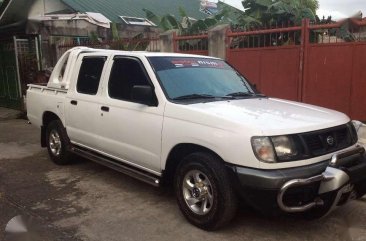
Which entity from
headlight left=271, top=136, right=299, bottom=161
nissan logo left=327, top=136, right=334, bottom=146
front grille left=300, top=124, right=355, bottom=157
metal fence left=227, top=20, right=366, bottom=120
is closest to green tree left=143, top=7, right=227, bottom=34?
metal fence left=227, top=20, right=366, bottom=120

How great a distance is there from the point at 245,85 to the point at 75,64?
2.56 metres

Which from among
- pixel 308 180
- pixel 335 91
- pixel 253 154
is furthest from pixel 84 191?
pixel 335 91

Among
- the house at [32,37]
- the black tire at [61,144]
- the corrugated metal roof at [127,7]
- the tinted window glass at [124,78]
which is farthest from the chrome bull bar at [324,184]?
the corrugated metal roof at [127,7]

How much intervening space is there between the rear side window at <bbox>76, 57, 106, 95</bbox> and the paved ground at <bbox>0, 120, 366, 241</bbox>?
1.27 m

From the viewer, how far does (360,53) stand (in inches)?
288

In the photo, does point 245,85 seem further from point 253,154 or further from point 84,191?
point 84,191

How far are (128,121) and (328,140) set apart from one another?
2.20m

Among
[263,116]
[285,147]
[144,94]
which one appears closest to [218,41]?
[144,94]

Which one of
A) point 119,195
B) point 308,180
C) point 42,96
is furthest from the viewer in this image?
point 42,96

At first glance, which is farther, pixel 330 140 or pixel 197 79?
pixel 197 79

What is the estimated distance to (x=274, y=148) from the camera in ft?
11.9

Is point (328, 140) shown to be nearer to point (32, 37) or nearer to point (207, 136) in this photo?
point (207, 136)

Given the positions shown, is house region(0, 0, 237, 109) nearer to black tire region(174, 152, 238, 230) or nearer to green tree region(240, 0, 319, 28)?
green tree region(240, 0, 319, 28)

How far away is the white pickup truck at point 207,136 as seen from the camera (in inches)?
144
